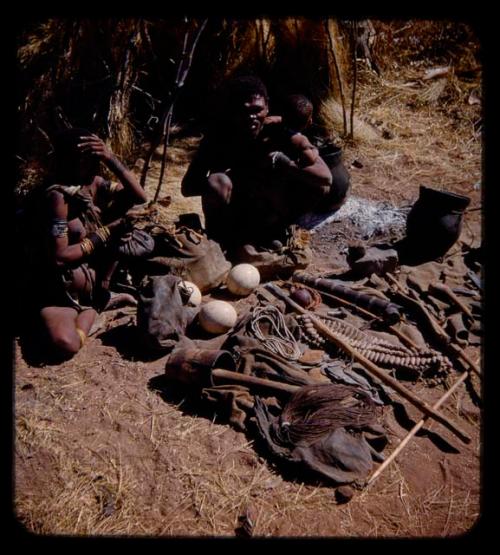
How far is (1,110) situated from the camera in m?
3.53

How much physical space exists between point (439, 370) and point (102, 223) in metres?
2.75

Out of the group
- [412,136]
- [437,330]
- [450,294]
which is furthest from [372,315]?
[412,136]

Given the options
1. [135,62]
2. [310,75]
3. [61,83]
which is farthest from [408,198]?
[61,83]

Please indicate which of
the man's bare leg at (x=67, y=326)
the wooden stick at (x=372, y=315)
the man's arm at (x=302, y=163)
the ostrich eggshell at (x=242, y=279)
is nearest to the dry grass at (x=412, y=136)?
the man's arm at (x=302, y=163)

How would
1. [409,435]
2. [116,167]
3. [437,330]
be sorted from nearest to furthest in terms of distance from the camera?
[409,435] < [116,167] < [437,330]

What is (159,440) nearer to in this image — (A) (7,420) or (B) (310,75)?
(A) (7,420)

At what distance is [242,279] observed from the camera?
4.11 meters

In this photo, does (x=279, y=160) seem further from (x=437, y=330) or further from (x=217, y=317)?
(x=437, y=330)

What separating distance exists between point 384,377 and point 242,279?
1.45m

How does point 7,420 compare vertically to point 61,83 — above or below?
below

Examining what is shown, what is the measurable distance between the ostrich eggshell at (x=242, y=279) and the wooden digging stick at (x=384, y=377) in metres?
0.38

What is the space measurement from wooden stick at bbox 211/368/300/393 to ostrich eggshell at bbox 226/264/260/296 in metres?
1.17

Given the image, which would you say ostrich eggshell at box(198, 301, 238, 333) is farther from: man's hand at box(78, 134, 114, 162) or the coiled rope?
man's hand at box(78, 134, 114, 162)

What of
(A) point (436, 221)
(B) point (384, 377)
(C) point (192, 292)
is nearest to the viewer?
(B) point (384, 377)
